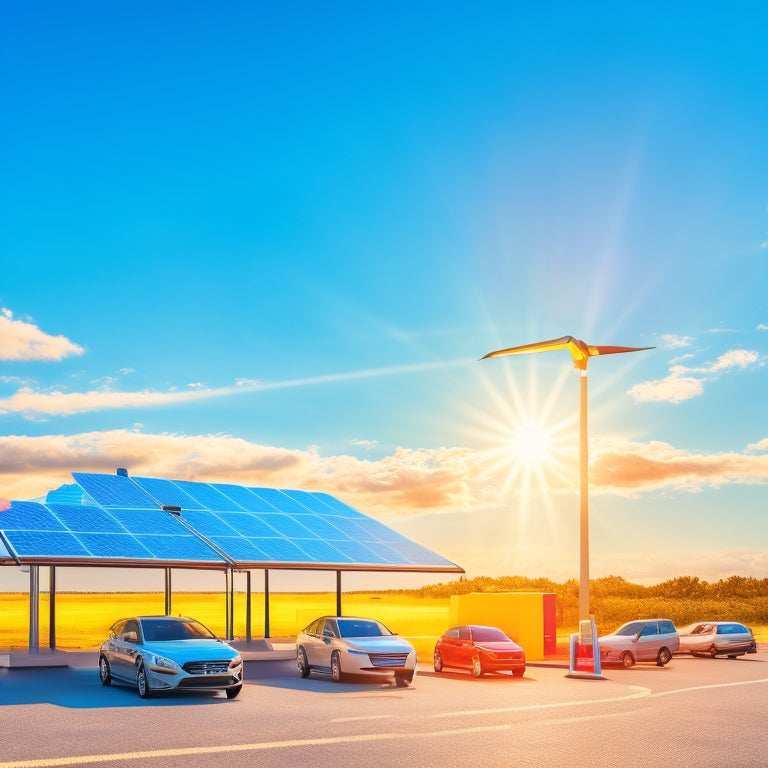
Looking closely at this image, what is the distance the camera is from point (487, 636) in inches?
1037

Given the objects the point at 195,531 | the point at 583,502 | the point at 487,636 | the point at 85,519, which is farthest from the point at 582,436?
the point at 85,519

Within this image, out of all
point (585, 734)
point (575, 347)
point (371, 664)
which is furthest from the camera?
point (575, 347)

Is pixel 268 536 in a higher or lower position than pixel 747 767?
higher

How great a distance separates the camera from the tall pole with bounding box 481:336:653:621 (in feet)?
87.6

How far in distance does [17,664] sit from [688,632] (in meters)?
26.1

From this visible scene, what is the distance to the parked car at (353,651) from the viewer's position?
74.2ft

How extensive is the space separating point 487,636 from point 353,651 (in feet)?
16.1

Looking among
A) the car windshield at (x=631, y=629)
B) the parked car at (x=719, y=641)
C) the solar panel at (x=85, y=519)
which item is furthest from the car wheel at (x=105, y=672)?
the parked car at (x=719, y=641)

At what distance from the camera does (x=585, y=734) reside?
14.5 meters

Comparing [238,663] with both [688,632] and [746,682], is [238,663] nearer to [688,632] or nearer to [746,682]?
[746,682]

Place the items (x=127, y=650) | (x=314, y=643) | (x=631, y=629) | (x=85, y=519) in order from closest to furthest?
1. (x=127, y=650)
2. (x=314, y=643)
3. (x=85, y=519)
4. (x=631, y=629)

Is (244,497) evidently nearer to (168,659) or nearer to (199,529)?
(199,529)

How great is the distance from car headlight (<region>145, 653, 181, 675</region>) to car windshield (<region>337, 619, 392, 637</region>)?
584 centimetres

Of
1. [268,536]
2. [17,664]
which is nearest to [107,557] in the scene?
[17,664]
